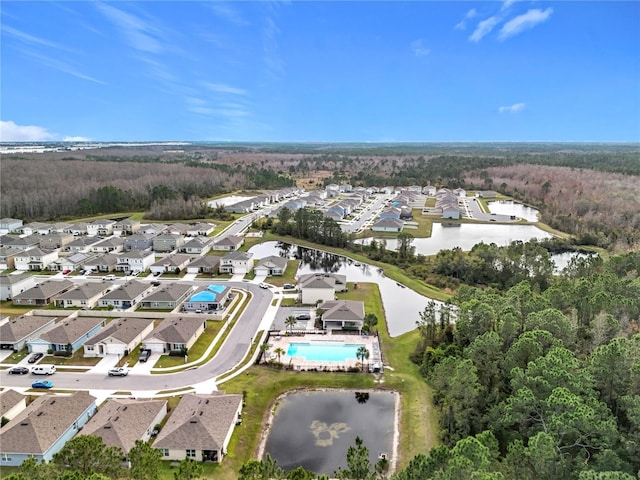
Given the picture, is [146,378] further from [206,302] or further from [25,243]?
[25,243]

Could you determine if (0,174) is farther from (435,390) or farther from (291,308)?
(435,390)

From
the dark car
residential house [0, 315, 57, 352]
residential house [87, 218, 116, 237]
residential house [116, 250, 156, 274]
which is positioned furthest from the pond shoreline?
residential house [87, 218, 116, 237]

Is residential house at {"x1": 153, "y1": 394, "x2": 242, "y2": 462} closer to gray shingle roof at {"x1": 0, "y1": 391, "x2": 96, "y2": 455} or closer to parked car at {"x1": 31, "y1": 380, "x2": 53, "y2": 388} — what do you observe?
gray shingle roof at {"x1": 0, "y1": 391, "x2": 96, "y2": 455}

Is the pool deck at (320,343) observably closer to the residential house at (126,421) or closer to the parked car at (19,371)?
the residential house at (126,421)

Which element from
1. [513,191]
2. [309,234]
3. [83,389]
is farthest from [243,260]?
[513,191]

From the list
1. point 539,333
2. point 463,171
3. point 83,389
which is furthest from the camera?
point 463,171

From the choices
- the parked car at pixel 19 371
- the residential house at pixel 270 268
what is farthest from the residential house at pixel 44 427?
the residential house at pixel 270 268
